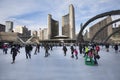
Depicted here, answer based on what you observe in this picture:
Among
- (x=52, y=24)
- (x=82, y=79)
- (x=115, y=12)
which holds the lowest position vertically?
(x=82, y=79)

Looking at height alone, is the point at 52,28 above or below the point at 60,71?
above

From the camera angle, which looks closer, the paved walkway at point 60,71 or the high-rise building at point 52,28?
the paved walkway at point 60,71

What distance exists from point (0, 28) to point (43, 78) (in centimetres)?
20496

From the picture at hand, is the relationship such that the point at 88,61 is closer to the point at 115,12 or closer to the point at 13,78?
the point at 13,78

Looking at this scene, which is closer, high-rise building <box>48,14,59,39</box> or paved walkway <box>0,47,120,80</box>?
paved walkway <box>0,47,120,80</box>

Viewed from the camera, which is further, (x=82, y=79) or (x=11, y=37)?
(x=11, y=37)

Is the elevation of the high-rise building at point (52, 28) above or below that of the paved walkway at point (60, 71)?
above

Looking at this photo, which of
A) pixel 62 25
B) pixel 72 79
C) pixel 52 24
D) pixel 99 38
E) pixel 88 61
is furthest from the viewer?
pixel 62 25

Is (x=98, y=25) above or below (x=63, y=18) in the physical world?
below

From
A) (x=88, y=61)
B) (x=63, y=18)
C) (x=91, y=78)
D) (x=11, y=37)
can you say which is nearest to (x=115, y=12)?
(x=88, y=61)

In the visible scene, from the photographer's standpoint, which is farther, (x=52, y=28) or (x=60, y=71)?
(x=52, y=28)

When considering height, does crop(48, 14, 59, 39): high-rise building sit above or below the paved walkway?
above

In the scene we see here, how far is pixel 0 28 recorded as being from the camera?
19825 centimetres

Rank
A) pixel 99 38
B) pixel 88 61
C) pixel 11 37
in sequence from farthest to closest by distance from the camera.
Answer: pixel 99 38
pixel 11 37
pixel 88 61
